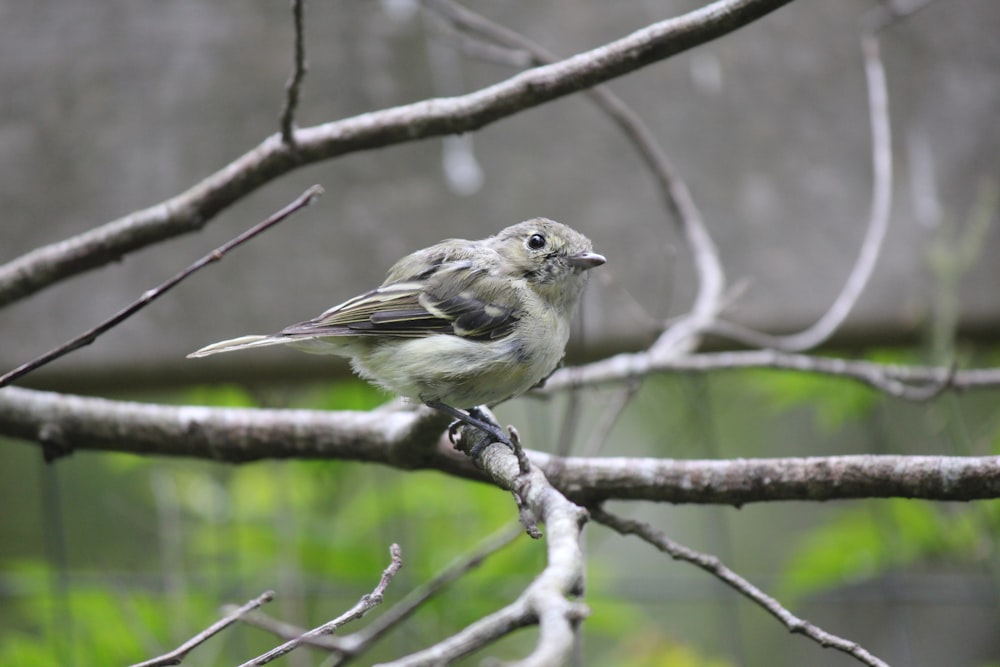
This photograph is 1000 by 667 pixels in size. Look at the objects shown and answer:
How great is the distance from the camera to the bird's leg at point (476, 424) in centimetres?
235

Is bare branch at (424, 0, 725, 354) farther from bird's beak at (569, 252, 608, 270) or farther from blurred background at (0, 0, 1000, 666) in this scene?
bird's beak at (569, 252, 608, 270)

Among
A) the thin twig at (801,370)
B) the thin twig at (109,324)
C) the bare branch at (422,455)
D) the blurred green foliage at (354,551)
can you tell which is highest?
the thin twig at (109,324)

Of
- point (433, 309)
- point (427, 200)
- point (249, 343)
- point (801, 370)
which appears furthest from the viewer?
point (427, 200)

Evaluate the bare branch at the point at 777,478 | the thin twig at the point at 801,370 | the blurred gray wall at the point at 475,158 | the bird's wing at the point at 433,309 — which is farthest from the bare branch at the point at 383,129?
the blurred gray wall at the point at 475,158

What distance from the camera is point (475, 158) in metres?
4.25

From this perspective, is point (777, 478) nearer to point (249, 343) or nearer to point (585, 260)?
point (585, 260)

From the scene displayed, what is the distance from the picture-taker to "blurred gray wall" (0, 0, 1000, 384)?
414 centimetres

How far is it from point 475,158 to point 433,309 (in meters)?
1.58

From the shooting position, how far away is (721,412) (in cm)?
598

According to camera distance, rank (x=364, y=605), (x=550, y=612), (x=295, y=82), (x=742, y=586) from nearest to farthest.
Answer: (x=550, y=612), (x=364, y=605), (x=742, y=586), (x=295, y=82)

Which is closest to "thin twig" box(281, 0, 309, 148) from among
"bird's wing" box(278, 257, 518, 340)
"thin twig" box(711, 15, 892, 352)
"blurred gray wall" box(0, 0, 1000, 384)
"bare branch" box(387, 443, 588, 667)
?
"bird's wing" box(278, 257, 518, 340)

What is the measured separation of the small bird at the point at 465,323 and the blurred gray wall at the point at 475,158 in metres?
1.13

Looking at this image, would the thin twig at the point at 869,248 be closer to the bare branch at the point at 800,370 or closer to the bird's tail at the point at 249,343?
the bare branch at the point at 800,370

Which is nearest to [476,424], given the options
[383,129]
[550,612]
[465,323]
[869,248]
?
[465,323]
